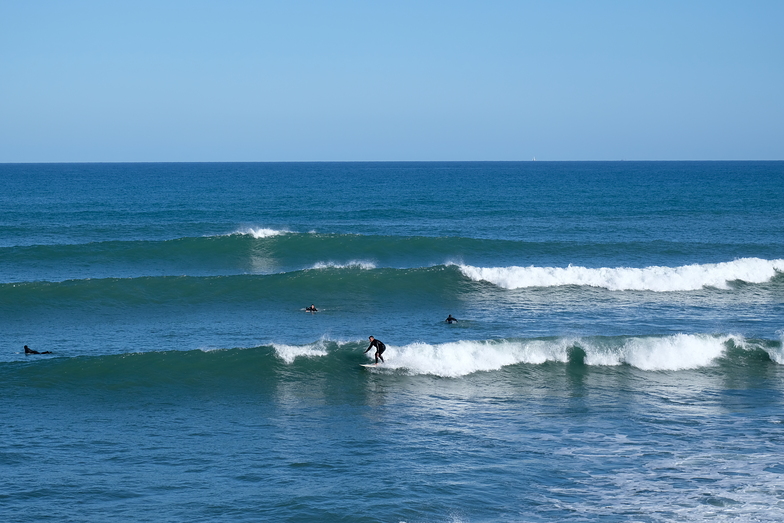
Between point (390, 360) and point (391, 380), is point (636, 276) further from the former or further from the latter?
point (391, 380)

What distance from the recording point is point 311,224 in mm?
47094

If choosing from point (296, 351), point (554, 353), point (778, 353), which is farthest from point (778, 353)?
point (296, 351)

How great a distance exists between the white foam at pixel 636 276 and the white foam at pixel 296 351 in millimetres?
11525

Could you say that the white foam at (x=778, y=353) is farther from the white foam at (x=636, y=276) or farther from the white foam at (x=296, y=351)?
the white foam at (x=296, y=351)

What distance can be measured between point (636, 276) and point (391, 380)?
49.4 feet

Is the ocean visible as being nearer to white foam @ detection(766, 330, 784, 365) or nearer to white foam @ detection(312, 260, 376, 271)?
white foam @ detection(766, 330, 784, 365)

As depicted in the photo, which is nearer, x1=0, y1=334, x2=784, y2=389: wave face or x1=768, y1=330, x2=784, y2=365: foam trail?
x1=0, y1=334, x2=784, y2=389: wave face

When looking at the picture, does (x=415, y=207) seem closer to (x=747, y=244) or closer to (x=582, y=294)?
(x=747, y=244)

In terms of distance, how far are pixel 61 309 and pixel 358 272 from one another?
11.6m

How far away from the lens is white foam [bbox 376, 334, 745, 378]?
63.1ft

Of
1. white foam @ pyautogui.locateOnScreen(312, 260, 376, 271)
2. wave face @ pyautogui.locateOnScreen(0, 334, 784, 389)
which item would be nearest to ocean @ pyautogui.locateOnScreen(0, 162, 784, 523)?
wave face @ pyautogui.locateOnScreen(0, 334, 784, 389)

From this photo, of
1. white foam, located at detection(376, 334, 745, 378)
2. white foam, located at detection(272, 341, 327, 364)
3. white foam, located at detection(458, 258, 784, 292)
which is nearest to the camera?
white foam, located at detection(376, 334, 745, 378)

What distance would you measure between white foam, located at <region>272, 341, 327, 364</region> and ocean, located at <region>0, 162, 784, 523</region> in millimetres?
68

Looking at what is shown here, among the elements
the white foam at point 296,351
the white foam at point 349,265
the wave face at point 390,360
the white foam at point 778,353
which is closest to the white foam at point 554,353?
the wave face at point 390,360
